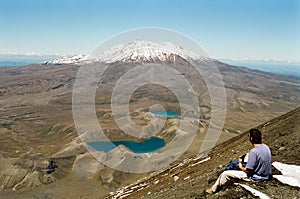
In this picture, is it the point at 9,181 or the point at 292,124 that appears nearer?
the point at 292,124

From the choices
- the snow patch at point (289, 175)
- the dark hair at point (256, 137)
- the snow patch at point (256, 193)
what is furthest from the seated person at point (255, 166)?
the snow patch at point (289, 175)

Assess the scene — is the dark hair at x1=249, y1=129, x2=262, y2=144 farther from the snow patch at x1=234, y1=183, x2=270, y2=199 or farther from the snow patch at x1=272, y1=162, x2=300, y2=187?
the snow patch at x1=272, y1=162, x2=300, y2=187

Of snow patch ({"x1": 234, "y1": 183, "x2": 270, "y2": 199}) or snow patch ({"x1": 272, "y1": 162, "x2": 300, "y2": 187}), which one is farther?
snow patch ({"x1": 272, "y1": 162, "x2": 300, "y2": 187})

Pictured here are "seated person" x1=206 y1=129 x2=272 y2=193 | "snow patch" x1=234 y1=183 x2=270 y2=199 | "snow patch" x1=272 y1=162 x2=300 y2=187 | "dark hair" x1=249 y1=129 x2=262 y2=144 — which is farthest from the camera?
"snow patch" x1=272 y1=162 x2=300 y2=187

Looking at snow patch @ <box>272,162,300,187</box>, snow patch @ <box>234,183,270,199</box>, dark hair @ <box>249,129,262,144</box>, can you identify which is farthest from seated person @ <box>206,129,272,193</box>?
snow patch @ <box>272,162,300,187</box>

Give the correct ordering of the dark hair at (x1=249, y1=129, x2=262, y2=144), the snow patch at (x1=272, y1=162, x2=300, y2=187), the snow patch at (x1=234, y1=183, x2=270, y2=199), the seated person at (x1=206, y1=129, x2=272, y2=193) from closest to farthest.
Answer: the dark hair at (x1=249, y1=129, x2=262, y2=144) < the seated person at (x1=206, y1=129, x2=272, y2=193) < the snow patch at (x1=234, y1=183, x2=270, y2=199) < the snow patch at (x1=272, y1=162, x2=300, y2=187)

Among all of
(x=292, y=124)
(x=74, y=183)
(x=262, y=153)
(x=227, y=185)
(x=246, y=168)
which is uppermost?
(x=262, y=153)

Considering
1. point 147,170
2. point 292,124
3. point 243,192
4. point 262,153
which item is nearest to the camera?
point 262,153

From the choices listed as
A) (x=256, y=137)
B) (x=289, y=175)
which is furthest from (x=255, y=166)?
(x=289, y=175)

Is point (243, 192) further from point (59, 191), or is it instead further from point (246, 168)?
point (59, 191)

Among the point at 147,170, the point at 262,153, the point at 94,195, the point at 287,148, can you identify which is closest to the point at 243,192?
the point at 262,153

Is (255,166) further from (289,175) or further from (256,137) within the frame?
(289,175)
